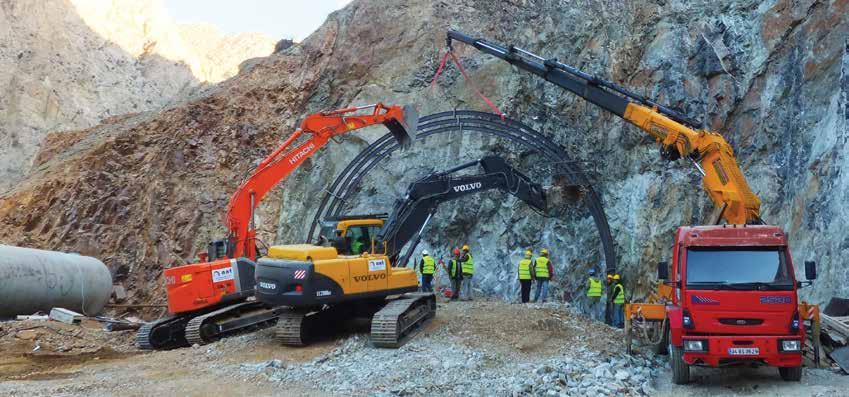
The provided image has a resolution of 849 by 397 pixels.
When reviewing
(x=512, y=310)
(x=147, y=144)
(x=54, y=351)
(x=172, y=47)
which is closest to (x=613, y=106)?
(x=512, y=310)

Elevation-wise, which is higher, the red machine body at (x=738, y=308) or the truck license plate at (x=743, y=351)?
the red machine body at (x=738, y=308)

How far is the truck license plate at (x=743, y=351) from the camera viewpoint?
8.83 metres

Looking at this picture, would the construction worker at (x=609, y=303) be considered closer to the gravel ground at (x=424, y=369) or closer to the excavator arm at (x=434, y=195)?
the excavator arm at (x=434, y=195)

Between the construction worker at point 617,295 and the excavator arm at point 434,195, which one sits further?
the construction worker at point 617,295

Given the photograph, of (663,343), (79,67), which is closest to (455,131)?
(663,343)

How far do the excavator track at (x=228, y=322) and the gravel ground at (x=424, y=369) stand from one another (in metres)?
0.63

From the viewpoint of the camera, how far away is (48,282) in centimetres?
1650

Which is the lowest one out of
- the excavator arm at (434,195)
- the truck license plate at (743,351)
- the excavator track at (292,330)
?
the excavator track at (292,330)

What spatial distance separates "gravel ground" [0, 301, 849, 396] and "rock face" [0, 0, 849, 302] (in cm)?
450

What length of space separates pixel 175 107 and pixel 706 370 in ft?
67.7

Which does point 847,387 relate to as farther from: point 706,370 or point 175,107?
point 175,107

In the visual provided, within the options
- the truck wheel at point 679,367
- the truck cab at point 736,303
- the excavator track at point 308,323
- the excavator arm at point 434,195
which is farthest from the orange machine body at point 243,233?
the truck wheel at point 679,367

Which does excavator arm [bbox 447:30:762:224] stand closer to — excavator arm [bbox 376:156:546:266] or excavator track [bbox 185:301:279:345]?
excavator arm [bbox 376:156:546:266]

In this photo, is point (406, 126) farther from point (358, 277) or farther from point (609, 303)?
point (609, 303)
